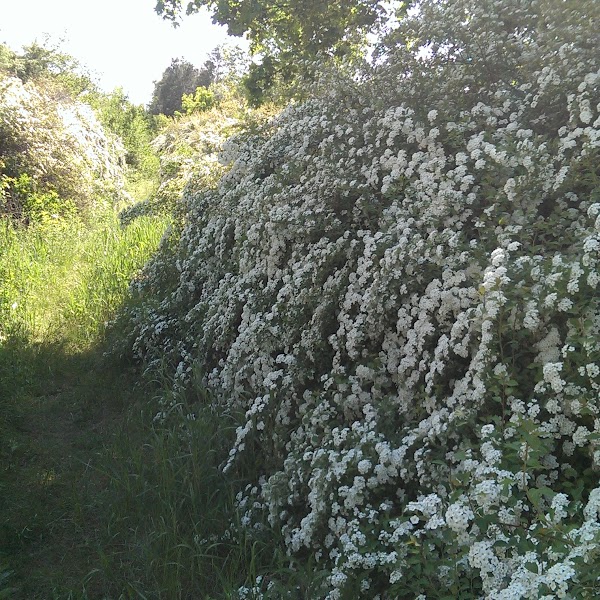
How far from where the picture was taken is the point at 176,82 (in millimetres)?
34750

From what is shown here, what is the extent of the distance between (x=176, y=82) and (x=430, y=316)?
111ft

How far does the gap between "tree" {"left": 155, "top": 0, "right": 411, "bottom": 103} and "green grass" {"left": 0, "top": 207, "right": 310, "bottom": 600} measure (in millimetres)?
3485

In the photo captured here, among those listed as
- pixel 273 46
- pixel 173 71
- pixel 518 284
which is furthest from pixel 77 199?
pixel 173 71

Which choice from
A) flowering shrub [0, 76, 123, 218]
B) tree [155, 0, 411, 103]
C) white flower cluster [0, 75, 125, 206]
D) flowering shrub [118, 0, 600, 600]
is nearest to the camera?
flowering shrub [118, 0, 600, 600]

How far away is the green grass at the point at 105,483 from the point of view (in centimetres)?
321

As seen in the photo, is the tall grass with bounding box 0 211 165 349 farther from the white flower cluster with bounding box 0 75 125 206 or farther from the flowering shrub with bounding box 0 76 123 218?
the white flower cluster with bounding box 0 75 125 206

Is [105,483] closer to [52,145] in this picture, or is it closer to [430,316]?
[430,316]

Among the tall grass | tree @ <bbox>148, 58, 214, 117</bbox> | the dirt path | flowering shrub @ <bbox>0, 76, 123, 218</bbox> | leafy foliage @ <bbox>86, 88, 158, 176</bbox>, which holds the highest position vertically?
tree @ <bbox>148, 58, 214, 117</bbox>

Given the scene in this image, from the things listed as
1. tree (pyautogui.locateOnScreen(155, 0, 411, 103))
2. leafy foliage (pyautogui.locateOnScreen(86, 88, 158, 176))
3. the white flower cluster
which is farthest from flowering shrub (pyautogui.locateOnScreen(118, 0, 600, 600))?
leafy foliage (pyautogui.locateOnScreen(86, 88, 158, 176))

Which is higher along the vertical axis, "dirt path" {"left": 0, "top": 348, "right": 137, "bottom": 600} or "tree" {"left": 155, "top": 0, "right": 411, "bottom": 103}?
"tree" {"left": 155, "top": 0, "right": 411, "bottom": 103}

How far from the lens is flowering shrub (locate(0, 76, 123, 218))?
11.3 metres

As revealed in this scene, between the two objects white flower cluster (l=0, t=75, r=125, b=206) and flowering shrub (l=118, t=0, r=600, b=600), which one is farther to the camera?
white flower cluster (l=0, t=75, r=125, b=206)

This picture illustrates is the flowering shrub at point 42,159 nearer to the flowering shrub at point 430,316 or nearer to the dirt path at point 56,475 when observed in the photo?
the dirt path at point 56,475

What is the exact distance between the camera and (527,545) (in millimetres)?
2027
